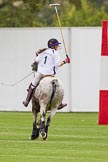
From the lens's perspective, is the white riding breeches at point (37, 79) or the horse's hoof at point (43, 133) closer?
the horse's hoof at point (43, 133)

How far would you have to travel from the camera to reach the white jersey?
72.7ft

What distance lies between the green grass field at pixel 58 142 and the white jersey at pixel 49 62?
1.48 metres

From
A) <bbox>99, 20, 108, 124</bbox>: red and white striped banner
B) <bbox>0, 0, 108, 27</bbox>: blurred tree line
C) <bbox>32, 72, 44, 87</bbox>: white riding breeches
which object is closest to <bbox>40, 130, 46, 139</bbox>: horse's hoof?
<bbox>32, 72, 44, 87</bbox>: white riding breeches

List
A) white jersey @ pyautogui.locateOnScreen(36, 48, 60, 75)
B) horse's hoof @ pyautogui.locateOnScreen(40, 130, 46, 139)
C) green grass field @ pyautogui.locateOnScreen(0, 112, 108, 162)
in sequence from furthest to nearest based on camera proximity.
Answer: white jersey @ pyautogui.locateOnScreen(36, 48, 60, 75) < horse's hoof @ pyautogui.locateOnScreen(40, 130, 46, 139) < green grass field @ pyautogui.locateOnScreen(0, 112, 108, 162)

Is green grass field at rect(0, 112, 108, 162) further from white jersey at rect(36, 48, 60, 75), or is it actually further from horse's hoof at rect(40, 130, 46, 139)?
white jersey at rect(36, 48, 60, 75)

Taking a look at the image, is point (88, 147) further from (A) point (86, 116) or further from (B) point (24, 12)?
(B) point (24, 12)

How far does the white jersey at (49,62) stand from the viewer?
22.2 metres

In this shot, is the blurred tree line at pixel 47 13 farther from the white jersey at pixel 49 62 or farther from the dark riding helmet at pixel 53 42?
the white jersey at pixel 49 62

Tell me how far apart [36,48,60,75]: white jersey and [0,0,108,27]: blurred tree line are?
15.3 m

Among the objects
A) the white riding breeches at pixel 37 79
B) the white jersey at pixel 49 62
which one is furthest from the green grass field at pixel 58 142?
the white jersey at pixel 49 62

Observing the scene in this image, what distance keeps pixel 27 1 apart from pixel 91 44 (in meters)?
5.03

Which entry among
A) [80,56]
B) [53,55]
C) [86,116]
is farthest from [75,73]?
[53,55]

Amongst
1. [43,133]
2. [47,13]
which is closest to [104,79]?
[43,133]

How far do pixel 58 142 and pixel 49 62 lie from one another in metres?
2.13
